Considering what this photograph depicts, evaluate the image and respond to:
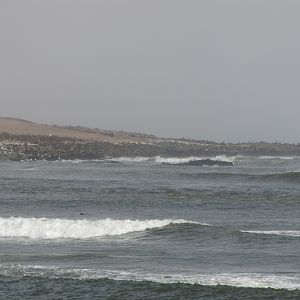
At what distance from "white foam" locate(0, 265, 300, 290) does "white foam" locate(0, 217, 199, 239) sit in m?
8.02

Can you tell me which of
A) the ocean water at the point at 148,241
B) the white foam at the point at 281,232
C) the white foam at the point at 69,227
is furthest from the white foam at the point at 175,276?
the white foam at the point at 69,227

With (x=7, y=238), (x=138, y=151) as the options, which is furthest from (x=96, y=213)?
(x=138, y=151)

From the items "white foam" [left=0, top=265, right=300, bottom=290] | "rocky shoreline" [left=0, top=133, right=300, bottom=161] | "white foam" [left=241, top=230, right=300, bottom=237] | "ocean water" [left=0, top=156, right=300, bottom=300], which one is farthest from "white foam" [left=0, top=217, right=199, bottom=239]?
"rocky shoreline" [left=0, top=133, right=300, bottom=161]

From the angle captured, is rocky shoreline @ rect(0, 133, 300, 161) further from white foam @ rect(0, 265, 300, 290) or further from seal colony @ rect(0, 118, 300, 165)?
white foam @ rect(0, 265, 300, 290)

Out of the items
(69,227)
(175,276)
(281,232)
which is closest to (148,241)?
(69,227)

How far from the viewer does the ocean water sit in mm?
16547

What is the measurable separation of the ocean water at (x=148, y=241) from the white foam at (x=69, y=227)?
4cm

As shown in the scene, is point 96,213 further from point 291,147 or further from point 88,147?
point 291,147

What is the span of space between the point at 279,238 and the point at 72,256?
6732 millimetres

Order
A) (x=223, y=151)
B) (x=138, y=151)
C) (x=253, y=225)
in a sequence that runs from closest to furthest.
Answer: (x=253, y=225), (x=138, y=151), (x=223, y=151)

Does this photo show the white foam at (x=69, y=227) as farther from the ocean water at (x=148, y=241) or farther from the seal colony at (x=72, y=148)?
the seal colony at (x=72, y=148)

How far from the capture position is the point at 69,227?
2728 centimetres

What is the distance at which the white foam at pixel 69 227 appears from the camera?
88.2 feet

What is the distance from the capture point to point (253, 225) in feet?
92.4
